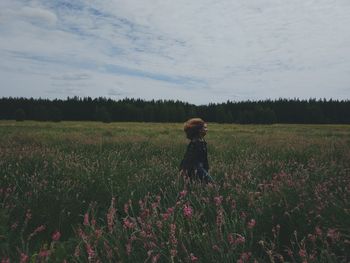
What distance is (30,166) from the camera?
7.31 m

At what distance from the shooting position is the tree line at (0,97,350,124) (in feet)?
321

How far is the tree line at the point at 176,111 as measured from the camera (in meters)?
97.9

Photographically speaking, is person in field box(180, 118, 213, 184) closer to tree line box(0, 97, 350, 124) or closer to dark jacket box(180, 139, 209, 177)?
dark jacket box(180, 139, 209, 177)

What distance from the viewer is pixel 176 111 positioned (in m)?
105

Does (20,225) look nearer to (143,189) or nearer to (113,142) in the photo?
(143,189)

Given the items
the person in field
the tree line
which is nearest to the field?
the person in field

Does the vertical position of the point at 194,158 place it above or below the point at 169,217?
above

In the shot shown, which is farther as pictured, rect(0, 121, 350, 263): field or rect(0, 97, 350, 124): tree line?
rect(0, 97, 350, 124): tree line

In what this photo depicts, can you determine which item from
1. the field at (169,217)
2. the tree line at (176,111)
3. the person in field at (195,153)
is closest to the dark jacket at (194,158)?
the person in field at (195,153)

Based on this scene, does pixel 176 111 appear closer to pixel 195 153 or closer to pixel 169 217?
pixel 195 153

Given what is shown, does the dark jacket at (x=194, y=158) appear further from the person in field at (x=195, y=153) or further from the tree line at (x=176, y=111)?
the tree line at (x=176, y=111)

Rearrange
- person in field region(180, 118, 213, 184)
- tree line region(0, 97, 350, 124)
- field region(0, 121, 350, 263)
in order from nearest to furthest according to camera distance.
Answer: field region(0, 121, 350, 263), person in field region(180, 118, 213, 184), tree line region(0, 97, 350, 124)

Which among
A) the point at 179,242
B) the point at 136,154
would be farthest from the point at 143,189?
the point at 136,154

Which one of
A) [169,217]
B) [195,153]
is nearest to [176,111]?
[195,153]
